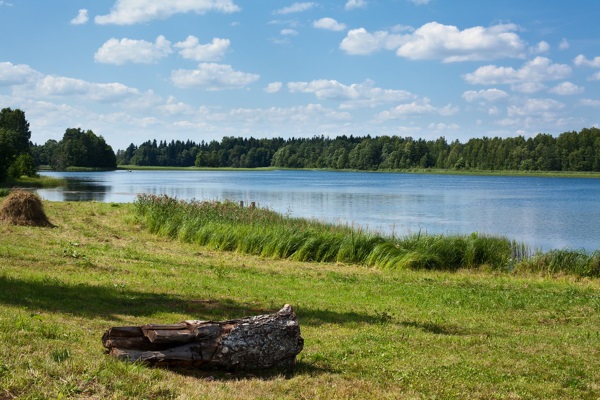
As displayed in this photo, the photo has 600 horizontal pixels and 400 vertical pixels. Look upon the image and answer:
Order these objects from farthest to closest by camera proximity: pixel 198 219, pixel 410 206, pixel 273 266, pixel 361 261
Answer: pixel 410 206 → pixel 198 219 → pixel 361 261 → pixel 273 266

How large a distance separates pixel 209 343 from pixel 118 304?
4.36 meters

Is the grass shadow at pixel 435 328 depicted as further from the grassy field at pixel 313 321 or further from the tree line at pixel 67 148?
the tree line at pixel 67 148

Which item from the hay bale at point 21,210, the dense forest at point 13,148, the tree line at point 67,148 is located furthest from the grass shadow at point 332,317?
the tree line at point 67,148

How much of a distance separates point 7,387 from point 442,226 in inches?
1258

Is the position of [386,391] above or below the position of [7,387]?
below

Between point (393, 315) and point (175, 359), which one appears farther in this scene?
point (393, 315)

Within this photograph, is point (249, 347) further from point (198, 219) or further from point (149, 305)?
point (198, 219)

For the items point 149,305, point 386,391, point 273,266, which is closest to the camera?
point 386,391

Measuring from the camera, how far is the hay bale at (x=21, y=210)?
78.2ft

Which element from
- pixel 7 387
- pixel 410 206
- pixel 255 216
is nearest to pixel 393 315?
pixel 7 387

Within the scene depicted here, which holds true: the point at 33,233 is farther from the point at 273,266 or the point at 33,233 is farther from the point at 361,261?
the point at 361,261

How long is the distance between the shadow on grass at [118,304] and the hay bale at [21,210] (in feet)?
42.4

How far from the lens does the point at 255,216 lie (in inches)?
1005

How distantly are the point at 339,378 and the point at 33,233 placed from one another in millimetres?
17444
